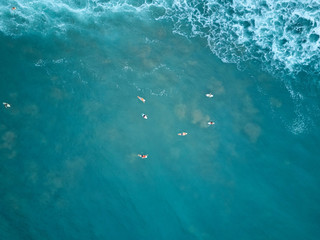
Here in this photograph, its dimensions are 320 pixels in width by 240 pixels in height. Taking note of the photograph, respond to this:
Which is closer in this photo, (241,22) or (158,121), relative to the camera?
(158,121)

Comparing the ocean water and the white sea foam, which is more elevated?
the white sea foam

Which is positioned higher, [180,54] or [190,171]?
[180,54]

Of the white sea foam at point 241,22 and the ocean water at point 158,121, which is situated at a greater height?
the white sea foam at point 241,22

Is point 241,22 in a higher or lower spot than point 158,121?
higher

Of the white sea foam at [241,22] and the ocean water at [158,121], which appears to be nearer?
Answer: the ocean water at [158,121]

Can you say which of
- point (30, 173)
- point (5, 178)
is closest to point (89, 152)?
point (30, 173)

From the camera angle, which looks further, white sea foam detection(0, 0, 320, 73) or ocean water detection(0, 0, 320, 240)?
white sea foam detection(0, 0, 320, 73)

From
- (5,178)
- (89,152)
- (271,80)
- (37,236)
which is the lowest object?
(37,236)

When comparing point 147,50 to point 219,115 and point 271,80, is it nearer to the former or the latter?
point 219,115
